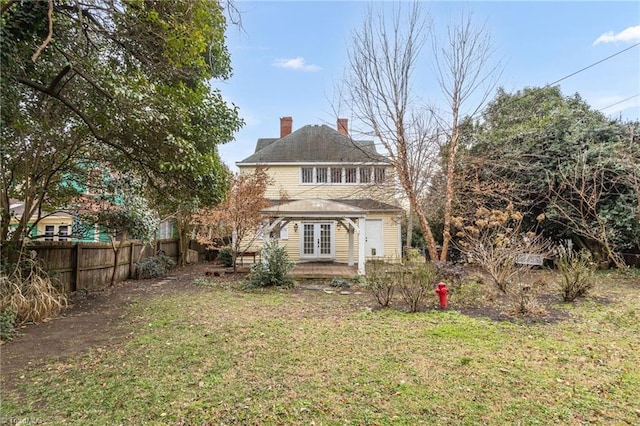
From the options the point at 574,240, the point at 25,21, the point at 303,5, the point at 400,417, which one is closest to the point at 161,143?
the point at 25,21

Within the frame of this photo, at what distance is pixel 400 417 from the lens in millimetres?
2988

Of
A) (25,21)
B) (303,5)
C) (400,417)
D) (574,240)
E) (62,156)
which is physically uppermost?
(303,5)

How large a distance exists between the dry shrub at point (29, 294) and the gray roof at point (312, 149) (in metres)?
11.0

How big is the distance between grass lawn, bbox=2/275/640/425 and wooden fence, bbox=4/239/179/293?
9.85 feet

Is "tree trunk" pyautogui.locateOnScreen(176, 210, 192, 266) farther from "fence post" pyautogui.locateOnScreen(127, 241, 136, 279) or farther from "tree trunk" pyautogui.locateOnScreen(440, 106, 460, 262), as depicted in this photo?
"tree trunk" pyautogui.locateOnScreen(440, 106, 460, 262)

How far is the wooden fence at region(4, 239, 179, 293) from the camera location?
7645 millimetres

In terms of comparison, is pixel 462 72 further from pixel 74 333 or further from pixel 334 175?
pixel 74 333

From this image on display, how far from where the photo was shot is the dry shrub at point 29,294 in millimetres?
5844

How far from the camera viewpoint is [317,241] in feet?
56.4

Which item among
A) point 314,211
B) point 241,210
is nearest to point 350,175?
point 314,211

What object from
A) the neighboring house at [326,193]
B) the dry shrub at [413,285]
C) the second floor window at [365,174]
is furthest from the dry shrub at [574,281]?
the second floor window at [365,174]

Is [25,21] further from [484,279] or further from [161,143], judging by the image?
[484,279]

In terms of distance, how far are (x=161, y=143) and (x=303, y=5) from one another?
6.04 meters

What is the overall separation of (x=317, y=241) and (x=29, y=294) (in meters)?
12.2
